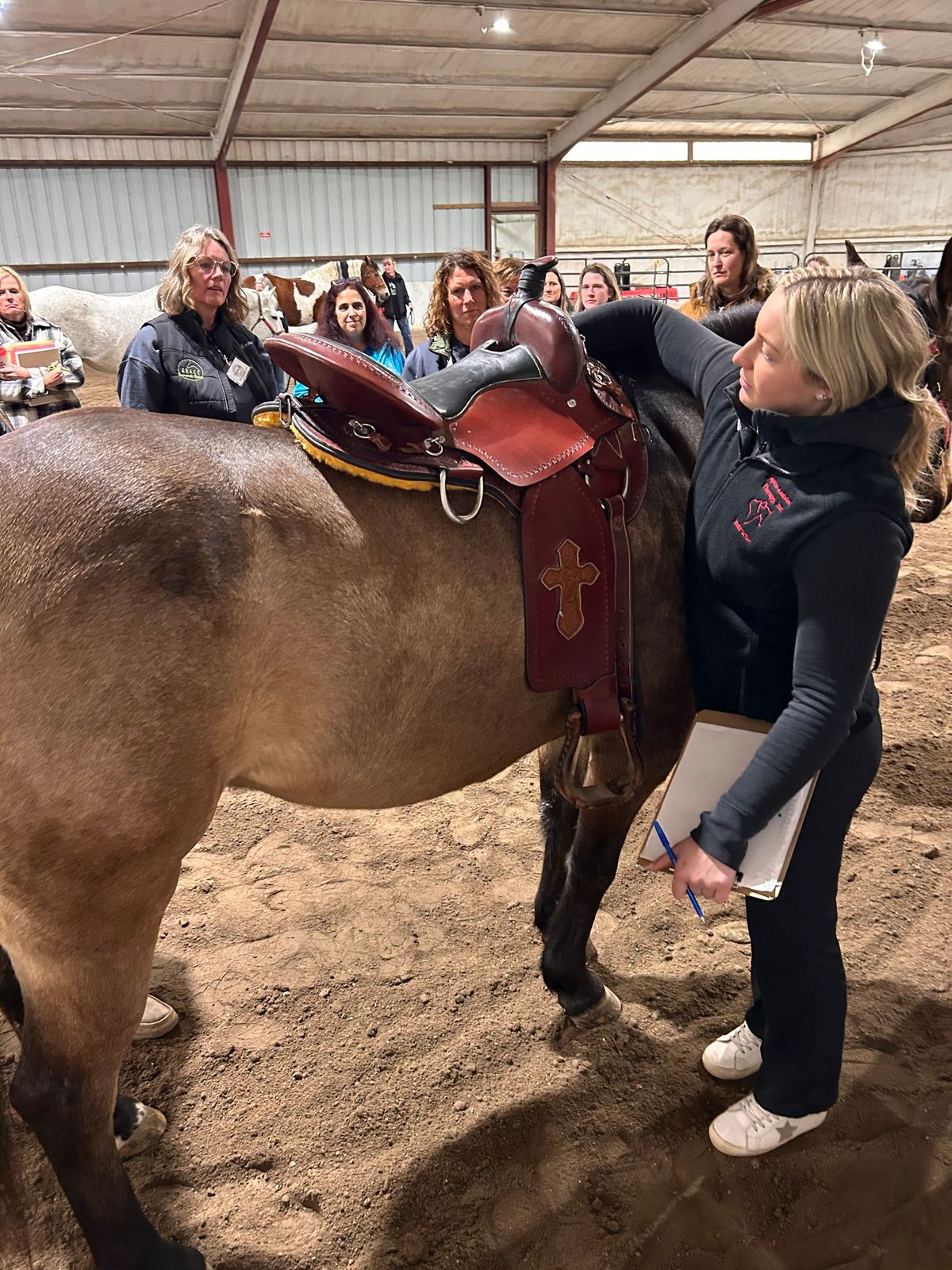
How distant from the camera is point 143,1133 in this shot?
6.40 ft

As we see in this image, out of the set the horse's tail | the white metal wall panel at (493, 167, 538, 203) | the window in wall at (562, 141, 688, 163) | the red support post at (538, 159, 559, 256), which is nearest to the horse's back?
the horse's tail

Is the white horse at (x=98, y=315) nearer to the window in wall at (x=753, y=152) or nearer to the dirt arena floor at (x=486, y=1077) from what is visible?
the window in wall at (x=753, y=152)

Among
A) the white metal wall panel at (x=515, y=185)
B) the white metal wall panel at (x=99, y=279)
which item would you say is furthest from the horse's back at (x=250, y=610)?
the white metal wall panel at (x=515, y=185)

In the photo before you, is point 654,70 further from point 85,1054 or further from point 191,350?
point 85,1054

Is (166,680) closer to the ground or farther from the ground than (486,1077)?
farther from the ground

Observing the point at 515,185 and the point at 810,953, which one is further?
the point at 515,185

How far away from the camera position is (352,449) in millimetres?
1525

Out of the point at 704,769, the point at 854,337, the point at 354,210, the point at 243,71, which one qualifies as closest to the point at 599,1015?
the point at 704,769

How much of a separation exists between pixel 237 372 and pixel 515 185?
53.4 ft

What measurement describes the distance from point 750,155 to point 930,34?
5.22 meters

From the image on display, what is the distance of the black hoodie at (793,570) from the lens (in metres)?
1.33

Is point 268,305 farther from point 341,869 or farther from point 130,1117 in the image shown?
point 130,1117

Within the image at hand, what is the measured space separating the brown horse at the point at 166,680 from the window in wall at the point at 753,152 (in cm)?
2089

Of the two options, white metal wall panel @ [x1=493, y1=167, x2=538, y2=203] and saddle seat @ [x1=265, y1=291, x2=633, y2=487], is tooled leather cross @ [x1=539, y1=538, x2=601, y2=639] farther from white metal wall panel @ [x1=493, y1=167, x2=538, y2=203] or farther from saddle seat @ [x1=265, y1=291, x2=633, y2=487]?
white metal wall panel @ [x1=493, y1=167, x2=538, y2=203]
